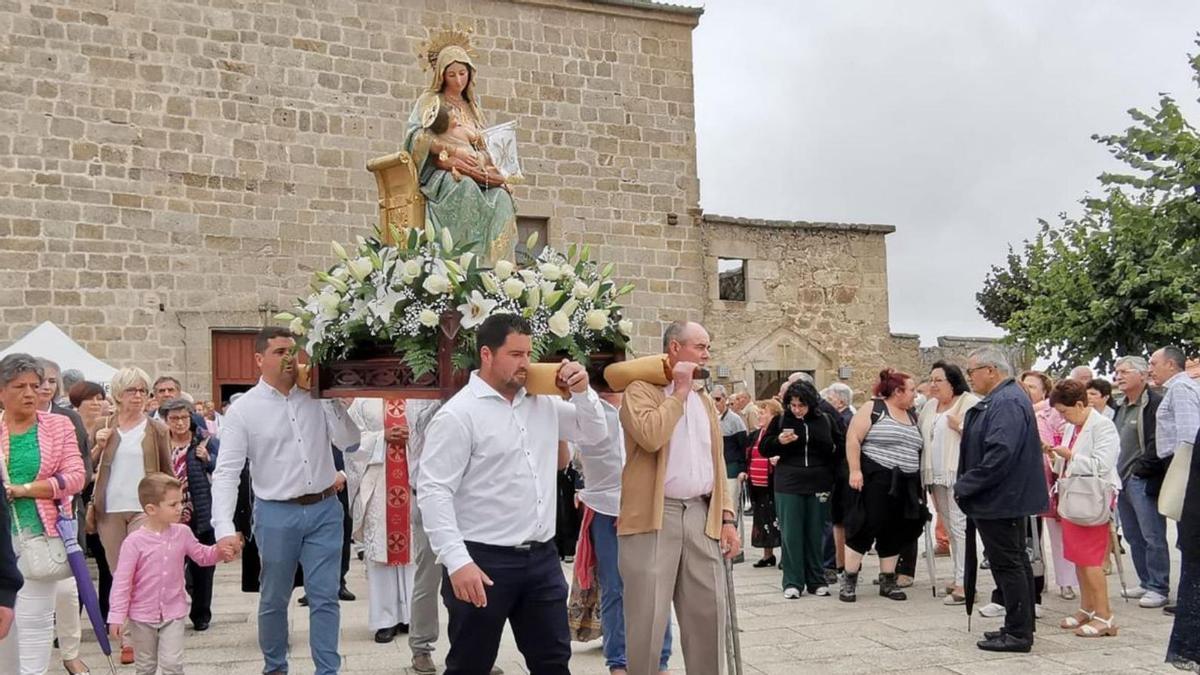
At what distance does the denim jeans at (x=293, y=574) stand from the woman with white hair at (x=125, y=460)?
78.1 inches

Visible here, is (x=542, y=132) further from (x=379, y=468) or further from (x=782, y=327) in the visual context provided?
(x=379, y=468)

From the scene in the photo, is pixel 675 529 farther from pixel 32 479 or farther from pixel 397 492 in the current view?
pixel 32 479

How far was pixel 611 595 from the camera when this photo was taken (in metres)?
6.19

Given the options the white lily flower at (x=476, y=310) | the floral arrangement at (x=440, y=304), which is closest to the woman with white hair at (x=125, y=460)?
the floral arrangement at (x=440, y=304)

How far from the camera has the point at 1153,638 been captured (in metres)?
7.29

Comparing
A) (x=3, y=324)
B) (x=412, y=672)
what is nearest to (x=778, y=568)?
(x=412, y=672)

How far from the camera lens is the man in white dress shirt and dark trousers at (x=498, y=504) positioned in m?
4.36

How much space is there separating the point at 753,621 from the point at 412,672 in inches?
105

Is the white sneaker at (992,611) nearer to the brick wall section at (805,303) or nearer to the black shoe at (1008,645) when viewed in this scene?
the black shoe at (1008,645)

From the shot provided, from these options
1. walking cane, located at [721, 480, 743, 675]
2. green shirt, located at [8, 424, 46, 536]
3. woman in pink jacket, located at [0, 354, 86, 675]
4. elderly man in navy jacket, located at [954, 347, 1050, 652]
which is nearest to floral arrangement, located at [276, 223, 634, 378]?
walking cane, located at [721, 480, 743, 675]

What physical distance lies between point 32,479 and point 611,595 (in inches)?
120

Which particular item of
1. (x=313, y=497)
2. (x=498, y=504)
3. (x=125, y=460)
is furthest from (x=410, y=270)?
(x=125, y=460)

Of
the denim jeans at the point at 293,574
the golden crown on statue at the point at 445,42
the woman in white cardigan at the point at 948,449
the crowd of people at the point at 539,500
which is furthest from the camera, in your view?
the woman in white cardigan at the point at 948,449

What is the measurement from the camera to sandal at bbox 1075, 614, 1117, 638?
734 centimetres
